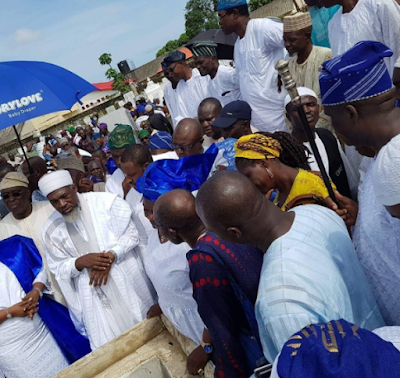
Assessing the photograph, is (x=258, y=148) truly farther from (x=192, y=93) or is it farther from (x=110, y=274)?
(x=192, y=93)

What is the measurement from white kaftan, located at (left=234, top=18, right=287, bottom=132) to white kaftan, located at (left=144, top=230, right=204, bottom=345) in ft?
8.31

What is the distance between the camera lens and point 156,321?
279cm

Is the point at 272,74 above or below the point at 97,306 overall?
above

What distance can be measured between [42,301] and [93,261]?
33.5 inches

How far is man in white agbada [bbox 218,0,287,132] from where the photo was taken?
425 centimetres

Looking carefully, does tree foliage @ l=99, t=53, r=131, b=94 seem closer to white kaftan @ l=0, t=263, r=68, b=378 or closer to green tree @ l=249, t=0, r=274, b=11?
green tree @ l=249, t=0, r=274, b=11

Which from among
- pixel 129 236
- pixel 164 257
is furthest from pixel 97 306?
pixel 164 257

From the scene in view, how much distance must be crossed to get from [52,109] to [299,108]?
3196 millimetres

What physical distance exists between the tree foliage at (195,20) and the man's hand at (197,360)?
169ft

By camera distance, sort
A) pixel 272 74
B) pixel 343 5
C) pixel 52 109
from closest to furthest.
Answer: pixel 343 5 < pixel 52 109 < pixel 272 74

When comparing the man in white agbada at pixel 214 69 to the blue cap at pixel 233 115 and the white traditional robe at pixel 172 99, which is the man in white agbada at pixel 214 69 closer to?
the white traditional robe at pixel 172 99

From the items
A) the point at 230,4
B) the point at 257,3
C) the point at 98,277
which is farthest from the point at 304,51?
the point at 257,3

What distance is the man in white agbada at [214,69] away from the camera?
5.04m

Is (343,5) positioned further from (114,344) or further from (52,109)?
(114,344)
